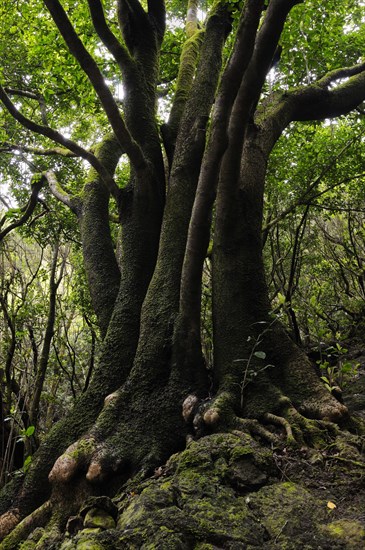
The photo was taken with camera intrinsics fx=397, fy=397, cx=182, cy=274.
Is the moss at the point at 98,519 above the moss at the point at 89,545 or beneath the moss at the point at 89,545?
above

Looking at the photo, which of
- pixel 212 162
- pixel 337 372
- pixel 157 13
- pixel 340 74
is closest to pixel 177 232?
pixel 212 162

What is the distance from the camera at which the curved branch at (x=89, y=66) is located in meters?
3.00

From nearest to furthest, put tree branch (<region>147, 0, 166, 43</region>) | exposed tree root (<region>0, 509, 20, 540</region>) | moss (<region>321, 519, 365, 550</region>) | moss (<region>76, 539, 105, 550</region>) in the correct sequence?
moss (<region>321, 519, 365, 550</region>) < moss (<region>76, 539, 105, 550</region>) < exposed tree root (<region>0, 509, 20, 540</region>) < tree branch (<region>147, 0, 166, 43</region>)

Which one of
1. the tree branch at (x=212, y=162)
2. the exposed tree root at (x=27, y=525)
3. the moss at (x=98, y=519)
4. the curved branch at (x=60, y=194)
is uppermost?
the curved branch at (x=60, y=194)

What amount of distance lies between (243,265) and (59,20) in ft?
8.09

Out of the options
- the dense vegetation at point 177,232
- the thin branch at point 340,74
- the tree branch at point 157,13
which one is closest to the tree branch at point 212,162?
the dense vegetation at point 177,232

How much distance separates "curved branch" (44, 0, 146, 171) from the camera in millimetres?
2996

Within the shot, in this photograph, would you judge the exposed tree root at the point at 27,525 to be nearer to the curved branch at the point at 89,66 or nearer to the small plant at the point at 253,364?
the small plant at the point at 253,364

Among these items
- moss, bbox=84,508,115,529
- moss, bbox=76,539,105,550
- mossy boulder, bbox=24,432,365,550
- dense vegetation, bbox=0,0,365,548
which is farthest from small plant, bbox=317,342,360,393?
moss, bbox=76,539,105,550

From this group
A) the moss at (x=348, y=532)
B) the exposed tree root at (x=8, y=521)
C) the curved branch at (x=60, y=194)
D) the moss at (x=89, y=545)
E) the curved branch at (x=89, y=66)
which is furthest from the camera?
the curved branch at (x=60, y=194)

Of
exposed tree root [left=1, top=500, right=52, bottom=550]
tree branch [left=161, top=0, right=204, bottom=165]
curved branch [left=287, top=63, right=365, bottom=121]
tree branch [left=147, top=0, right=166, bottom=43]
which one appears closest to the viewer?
exposed tree root [left=1, top=500, right=52, bottom=550]

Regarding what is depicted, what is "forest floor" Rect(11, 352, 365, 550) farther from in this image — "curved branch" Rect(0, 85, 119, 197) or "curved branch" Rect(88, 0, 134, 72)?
"curved branch" Rect(88, 0, 134, 72)

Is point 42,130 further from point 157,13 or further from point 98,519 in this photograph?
point 157,13

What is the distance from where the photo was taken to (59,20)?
301 centimetres
